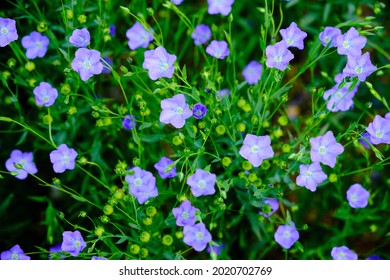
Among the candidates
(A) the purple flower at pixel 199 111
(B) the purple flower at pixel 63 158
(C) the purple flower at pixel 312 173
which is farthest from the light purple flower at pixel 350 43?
(B) the purple flower at pixel 63 158

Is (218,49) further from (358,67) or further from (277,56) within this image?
(358,67)

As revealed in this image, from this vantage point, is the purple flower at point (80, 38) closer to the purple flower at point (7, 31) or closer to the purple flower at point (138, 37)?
the purple flower at point (7, 31)

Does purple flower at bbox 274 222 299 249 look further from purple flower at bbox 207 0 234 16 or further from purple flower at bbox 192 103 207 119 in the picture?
purple flower at bbox 207 0 234 16

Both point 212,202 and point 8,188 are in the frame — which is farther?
point 8,188

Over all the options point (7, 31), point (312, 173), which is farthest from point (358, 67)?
point (7, 31)
